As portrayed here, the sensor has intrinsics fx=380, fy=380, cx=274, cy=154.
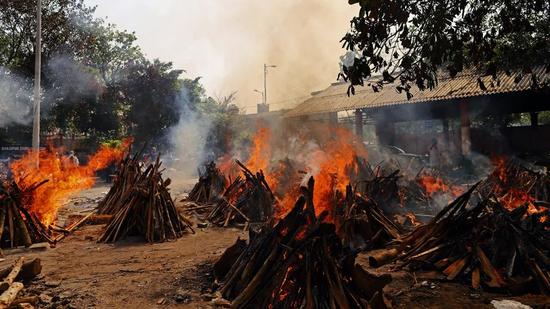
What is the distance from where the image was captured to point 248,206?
414 inches

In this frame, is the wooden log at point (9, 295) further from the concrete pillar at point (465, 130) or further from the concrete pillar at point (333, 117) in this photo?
the concrete pillar at point (333, 117)

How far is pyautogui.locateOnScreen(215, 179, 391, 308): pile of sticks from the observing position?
3.99 m

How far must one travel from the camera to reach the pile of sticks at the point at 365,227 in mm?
7066

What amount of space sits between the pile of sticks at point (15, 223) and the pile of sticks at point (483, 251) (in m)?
6.88

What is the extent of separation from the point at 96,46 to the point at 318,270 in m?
26.9

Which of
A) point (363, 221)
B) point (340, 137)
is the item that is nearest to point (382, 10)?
point (363, 221)

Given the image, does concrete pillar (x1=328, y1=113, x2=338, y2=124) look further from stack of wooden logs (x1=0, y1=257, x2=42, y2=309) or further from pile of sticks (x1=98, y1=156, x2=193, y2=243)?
stack of wooden logs (x1=0, y1=257, x2=42, y2=309)

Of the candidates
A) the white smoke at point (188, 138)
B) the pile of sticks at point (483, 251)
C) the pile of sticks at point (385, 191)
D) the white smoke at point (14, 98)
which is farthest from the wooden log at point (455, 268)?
the white smoke at point (188, 138)

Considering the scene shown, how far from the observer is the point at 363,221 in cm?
720

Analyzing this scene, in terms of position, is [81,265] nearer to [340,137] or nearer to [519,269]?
[519,269]

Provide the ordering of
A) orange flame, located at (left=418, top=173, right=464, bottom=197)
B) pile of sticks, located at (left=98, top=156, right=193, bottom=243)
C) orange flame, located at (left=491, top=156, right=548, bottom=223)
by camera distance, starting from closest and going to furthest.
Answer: pile of sticks, located at (left=98, top=156, right=193, bottom=243) < orange flame, located at (left=491, top=156, right=548, bottom=223) < orange flame, located at (left=418, top=173, right=464, bottom=197)

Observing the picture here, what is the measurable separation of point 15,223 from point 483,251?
8.63 m

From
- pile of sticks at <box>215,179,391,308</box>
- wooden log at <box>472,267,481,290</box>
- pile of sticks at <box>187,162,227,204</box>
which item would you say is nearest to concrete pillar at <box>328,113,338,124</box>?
pile of sticks at <box>187,162,227,204</box>

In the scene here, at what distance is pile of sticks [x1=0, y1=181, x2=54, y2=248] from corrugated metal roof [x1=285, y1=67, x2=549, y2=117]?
11879 millimetres
